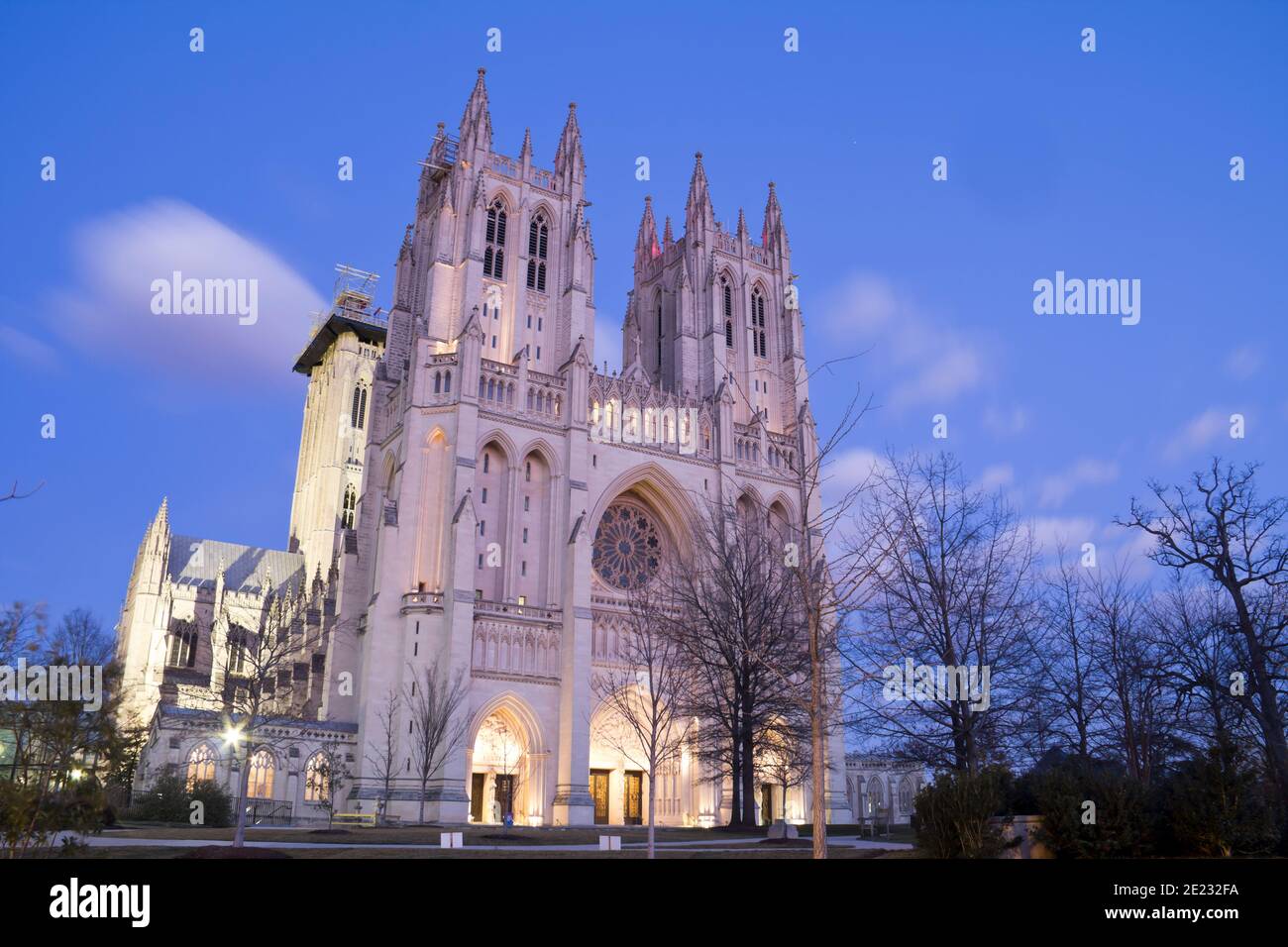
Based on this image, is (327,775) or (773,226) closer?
(327,775)

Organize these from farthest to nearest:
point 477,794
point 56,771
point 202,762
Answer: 1. point 477,794
2. point 202,762
3. point 56,771

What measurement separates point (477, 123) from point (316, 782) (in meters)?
38.8

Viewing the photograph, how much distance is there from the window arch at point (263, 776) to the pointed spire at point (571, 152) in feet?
128

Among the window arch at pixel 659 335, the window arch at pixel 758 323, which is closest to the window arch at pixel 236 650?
the window arch at pixel 659 335

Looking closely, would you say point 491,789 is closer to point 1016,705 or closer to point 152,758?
point 152,758

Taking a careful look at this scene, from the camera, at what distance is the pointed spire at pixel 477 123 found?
58.6m

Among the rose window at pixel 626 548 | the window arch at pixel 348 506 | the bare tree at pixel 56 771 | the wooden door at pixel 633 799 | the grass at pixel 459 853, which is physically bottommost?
the wooden door at pixel 633 799

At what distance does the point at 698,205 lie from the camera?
222 ft

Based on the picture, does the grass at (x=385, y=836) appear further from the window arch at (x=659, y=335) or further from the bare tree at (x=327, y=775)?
the window arch at (x=659, y=335)

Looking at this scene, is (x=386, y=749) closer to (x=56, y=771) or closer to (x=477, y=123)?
(x=56, y=771)

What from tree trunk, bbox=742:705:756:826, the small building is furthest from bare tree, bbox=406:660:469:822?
the small building

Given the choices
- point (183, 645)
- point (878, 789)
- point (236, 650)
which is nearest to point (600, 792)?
point (236, 650)

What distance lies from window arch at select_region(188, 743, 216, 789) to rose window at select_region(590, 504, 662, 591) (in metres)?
21.9

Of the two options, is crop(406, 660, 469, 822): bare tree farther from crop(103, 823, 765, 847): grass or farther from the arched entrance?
crop(103, 823, 765, 847): grass
